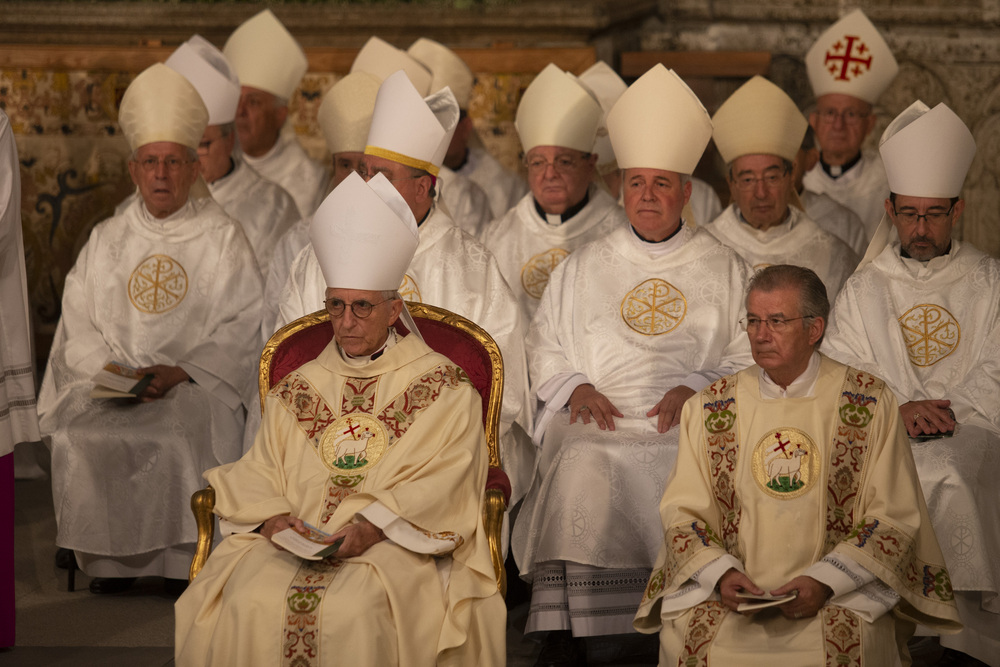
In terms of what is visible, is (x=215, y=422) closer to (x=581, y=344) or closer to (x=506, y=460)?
(x=506, y=460)

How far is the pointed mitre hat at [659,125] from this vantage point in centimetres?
559

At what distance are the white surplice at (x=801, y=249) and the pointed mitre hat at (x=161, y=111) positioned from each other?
8.74 feet

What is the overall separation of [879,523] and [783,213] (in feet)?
9.12

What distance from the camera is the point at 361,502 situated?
4035mm

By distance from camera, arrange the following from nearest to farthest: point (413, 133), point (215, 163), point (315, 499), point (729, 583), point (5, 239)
Answer: point (729, 583) < point (315, 499) < point (5, 239) < point (413, 133) < point (215, 163)

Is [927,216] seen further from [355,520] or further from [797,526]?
[355,520]

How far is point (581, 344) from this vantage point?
18.3 feet

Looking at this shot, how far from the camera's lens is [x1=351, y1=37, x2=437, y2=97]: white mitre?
741 centimetres

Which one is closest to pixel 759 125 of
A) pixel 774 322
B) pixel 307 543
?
pixel 774 322

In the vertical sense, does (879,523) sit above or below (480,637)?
above

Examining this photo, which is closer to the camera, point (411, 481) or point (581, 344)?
point (411, 481)

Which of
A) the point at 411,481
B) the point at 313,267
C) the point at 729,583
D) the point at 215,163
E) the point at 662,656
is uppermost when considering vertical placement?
the point at 215,163

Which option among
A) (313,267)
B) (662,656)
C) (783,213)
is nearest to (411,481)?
(662,656)

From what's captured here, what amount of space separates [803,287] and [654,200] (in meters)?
1.56
